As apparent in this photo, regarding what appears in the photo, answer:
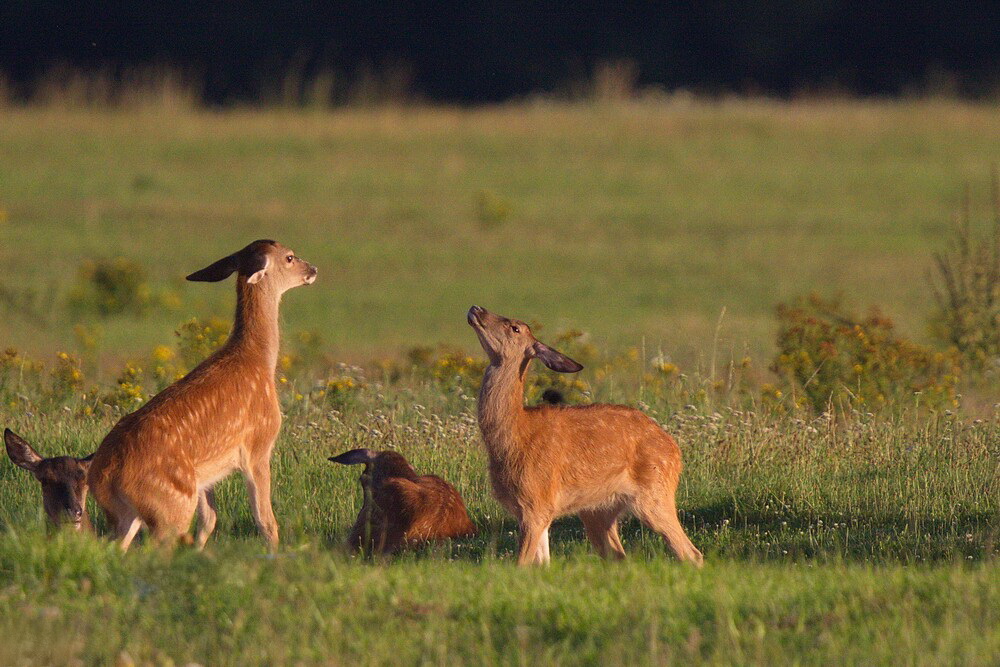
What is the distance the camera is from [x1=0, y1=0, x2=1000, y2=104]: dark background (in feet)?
161

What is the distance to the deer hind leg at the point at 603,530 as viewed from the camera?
9.20 meters

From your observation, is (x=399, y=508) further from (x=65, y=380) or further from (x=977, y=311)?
(x=977, y=311)

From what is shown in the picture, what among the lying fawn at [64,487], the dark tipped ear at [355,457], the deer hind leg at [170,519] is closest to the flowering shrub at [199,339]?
the dark tipped ear at [355,457]

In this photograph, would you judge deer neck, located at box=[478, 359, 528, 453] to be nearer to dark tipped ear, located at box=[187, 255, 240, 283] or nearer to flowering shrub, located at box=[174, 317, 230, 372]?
dark tipped ear, located at box=[187, 255, 240, 283]

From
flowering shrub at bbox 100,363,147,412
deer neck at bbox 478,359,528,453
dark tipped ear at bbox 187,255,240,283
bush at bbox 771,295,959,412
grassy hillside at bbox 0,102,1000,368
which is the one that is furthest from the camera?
grassy hillside at bbox 0,102,1000,368

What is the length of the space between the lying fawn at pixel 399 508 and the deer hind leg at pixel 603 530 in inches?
33.0

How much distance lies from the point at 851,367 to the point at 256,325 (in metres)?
5.16

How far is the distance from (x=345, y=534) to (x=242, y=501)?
0.79 metres

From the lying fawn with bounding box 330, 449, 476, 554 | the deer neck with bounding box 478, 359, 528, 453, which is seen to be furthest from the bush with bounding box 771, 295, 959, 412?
the deer neck with bounding box 478, 359, 528, 453

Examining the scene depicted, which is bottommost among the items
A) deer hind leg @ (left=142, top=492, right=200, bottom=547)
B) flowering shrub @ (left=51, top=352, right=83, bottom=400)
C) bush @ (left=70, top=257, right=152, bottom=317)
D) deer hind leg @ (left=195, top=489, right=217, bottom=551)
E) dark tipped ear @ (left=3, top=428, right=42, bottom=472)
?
deer hind leg @ (left=195, top=489, right=217, bottom=551)

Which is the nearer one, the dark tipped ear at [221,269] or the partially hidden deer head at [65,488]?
the partially hidden deer head at [65,488]

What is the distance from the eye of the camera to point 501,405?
A: 909 centimetres

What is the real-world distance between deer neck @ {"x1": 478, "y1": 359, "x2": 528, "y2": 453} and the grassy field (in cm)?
66

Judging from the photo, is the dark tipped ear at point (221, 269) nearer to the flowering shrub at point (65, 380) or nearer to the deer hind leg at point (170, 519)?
the deer hind leg at point (170, 519)
